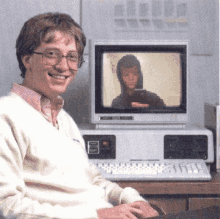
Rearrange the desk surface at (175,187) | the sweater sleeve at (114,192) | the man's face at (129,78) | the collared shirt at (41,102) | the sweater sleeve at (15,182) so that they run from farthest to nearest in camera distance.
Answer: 1. the man's face at (129,78)
2. the desk surface at (175,187)
3. the sweater sleeve at (114,192)
4. the collared shirt at (41,102)
5. the sweater sleeve at (15,182)

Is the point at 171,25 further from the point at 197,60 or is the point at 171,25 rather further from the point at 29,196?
the point at 29,196

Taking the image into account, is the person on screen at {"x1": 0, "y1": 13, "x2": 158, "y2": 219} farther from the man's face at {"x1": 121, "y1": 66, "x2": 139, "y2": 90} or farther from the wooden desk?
the man's face at {"x1": 121, "y1": 66, "x2": 139, "y2": 90}

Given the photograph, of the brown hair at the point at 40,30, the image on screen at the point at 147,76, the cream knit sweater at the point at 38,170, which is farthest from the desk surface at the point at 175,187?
the brown hair at the point at 40,30

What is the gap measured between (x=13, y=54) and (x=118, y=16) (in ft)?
2.12

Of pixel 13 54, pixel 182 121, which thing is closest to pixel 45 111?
pixel 182 121

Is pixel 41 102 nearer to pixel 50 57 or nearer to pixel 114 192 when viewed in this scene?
pixel 50 57

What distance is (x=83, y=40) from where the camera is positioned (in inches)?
37.0

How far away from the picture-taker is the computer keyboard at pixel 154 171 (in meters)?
1.14

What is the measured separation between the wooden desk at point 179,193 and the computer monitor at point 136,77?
0.35 metres

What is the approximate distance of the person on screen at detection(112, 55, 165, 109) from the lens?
1.30 meters

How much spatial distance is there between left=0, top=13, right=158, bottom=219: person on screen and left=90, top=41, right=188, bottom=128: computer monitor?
37 centimetres

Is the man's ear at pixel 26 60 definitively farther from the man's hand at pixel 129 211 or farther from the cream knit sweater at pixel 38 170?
the man's hand at pixel 129 211

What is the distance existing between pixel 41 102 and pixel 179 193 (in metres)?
0.63

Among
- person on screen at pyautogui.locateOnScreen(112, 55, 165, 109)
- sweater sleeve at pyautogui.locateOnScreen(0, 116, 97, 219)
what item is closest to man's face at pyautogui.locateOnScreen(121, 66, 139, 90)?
person on screen at pyautogui.locateOnScreen(112, 55, 165, 109)
